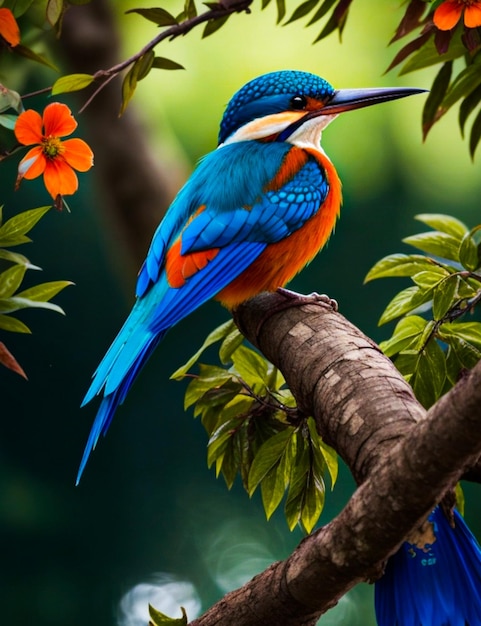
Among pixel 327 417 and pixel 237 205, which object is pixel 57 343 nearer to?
pixel 237 205

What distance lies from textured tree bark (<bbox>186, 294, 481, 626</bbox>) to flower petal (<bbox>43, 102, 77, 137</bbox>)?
0.36 metres

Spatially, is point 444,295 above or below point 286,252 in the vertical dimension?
below

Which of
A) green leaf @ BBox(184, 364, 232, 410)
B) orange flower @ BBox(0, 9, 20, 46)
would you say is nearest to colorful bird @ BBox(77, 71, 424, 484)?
green leaf @ BBox(184, 364, 232, 410)

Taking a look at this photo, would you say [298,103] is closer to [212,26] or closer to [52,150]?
[212,26]

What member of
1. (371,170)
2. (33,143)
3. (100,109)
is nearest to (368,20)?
(371,170)

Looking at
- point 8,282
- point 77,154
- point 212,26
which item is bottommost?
point 8,282

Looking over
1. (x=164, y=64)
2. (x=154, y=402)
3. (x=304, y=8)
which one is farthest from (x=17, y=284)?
(x=154, y=402)

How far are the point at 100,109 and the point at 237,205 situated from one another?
92 centimetres

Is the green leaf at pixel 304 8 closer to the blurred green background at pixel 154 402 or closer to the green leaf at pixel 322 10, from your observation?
the green leaf at pixel 322 10

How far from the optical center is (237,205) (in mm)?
1318

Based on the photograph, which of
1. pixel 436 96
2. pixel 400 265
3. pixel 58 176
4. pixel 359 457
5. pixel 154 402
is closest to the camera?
pixel 359 457

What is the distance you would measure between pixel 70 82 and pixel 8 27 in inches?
3.8

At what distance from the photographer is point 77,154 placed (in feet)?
3.68

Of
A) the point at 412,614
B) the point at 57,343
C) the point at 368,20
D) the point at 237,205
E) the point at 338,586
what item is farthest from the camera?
the point at 368,20
